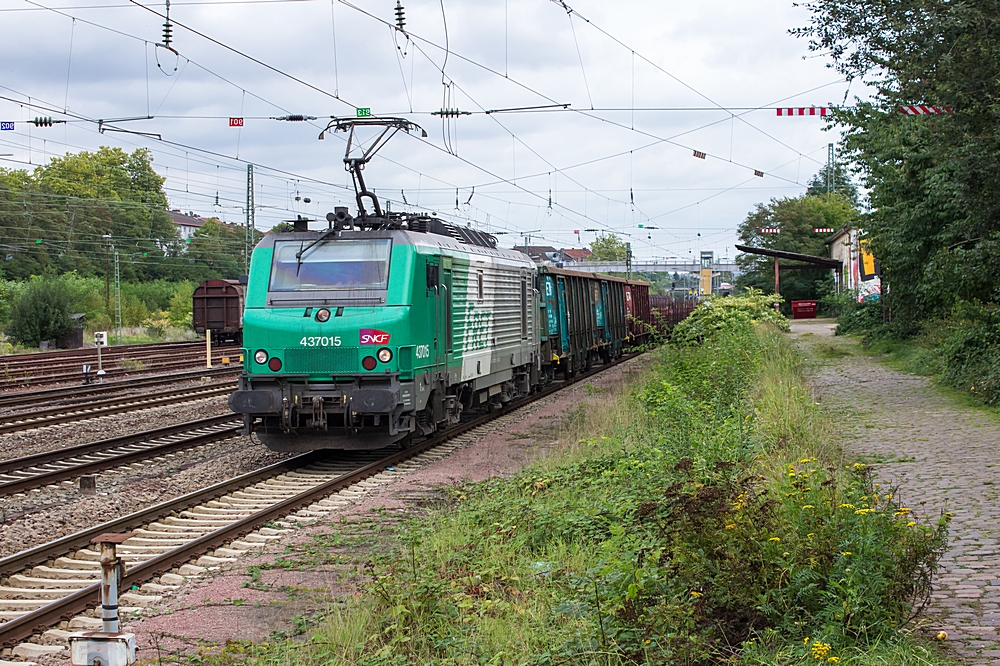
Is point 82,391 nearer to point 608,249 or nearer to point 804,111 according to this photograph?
point 804,111

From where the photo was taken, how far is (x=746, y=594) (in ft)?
16.3

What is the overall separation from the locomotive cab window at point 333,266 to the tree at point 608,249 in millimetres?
91631

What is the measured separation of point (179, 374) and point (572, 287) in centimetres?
1083

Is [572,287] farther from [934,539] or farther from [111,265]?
[111,265]

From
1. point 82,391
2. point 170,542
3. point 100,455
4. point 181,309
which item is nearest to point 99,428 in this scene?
point 100,455

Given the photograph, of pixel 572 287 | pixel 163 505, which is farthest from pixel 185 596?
pixel 572 287

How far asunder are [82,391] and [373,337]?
12.2 metres

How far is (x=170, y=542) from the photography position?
27.1ft

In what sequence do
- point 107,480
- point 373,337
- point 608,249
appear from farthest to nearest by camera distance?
point 608,249
point 373,337
point 107,480

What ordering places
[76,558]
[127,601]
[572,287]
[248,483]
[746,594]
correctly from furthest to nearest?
[572,287] → [248,483] → [76,558] → [127,601] → [746,594]

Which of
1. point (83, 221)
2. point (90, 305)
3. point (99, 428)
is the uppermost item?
point (83, 221)

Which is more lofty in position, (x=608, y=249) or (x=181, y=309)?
(x=608, y=249)

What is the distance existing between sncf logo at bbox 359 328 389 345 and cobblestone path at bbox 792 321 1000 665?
18.1ft

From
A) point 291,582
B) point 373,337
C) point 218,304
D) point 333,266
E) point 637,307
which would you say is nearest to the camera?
point 291,582
